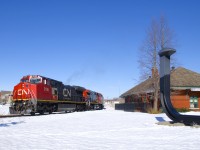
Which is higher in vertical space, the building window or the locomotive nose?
the locomotive nose

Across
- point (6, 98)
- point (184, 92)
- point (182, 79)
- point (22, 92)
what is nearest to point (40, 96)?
point (22, 92)

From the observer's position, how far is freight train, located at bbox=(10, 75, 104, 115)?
23969 mm

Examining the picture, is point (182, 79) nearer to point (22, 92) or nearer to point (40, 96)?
point (40, 96)

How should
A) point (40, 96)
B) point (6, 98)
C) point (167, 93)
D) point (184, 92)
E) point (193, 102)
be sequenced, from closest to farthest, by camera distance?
point (167, 93) → point (40, 96) → point (184, 92) → point (193, 102) → point (6, 98)

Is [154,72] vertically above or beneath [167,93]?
above

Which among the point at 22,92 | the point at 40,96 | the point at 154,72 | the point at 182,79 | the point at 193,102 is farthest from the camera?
the point at 182,79

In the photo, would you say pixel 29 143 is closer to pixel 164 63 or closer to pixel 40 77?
pixel 164 63

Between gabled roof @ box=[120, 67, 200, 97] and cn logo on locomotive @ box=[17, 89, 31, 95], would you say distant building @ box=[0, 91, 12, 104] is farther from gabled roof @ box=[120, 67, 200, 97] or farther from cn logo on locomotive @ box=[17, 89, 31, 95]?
gabled roof @ box=[120, 67, 200, 97]

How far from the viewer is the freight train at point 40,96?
78.6 ft

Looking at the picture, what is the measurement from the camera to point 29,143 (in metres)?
7.97

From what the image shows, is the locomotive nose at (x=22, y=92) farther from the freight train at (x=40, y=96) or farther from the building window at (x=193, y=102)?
the building window at (x=193, y=102)

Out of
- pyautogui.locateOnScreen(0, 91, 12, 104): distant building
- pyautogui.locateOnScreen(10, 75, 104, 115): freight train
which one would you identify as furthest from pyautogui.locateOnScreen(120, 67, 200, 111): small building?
pyautogui.locateOnScreen(0, 91, 12, 104): distant building

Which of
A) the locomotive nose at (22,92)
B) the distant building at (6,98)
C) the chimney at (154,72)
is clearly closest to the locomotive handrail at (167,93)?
the locomotive nose at (22,92)

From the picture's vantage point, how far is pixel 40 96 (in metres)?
25.2
